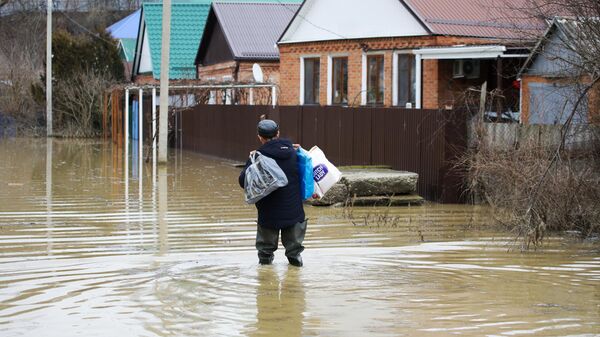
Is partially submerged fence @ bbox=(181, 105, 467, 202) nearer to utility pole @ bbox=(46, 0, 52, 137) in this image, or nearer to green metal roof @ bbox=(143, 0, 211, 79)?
utility pole @ bbox=(46, 0, 52, 137)

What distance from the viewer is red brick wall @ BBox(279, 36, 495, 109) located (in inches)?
1168

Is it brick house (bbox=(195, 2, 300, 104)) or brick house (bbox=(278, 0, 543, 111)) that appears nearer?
brick house (bbox=(278, 0, 543, 111))

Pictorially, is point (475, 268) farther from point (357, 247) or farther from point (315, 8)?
point (315, 8)

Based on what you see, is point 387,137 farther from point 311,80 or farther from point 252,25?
point 252,25

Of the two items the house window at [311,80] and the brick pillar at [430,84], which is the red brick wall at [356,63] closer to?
the brick pillar at [430,84]

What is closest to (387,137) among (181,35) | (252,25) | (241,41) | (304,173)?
(304,173)

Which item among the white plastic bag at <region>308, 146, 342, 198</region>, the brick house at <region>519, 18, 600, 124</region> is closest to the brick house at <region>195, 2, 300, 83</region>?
the brick house at <region>519, 18, 600, 124</region>

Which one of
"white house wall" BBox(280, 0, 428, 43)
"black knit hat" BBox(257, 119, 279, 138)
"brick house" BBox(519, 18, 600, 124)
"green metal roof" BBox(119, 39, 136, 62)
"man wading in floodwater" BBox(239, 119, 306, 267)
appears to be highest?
"green metal roof" BBox(119, 39, 136, 62)

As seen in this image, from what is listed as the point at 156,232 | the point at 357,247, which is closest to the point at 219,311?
the point at 357,247

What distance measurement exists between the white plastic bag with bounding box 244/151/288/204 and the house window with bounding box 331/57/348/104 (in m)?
22.7

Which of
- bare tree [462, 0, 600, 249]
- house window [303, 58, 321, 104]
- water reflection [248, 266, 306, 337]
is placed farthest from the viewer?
house window [303, 58, 321, 104]

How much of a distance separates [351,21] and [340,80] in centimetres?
205

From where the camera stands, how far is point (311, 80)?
1427 inches

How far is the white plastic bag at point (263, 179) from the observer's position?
37.2ft
